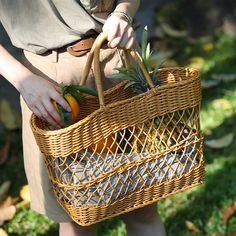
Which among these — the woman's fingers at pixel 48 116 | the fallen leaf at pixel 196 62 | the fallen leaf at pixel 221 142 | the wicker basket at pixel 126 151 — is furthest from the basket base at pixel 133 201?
the fallen leaf at pixel 196 62

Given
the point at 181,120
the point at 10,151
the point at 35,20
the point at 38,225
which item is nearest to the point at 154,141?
the point at 181,120

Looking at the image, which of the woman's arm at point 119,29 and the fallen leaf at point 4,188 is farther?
the fallen leaf at point 4,188

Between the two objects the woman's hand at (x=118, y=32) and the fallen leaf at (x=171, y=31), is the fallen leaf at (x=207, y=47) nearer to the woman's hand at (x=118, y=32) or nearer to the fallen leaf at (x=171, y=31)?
the fallen leaf at (x=171, y=31)

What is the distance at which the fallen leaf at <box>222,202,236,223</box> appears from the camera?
128 inches

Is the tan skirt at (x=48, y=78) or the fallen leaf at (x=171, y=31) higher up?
the tan skirt at (x=48, y=78)

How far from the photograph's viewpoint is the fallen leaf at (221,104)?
14.3 feet

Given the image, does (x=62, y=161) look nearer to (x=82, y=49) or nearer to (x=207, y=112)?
(x=82, y=49)

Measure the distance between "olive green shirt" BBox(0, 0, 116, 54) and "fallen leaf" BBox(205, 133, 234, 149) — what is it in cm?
175

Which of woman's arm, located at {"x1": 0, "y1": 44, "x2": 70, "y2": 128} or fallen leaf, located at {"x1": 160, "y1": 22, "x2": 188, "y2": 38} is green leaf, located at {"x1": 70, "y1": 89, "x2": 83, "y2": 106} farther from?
fallen leaf, located at {"x1": 160, "y1": 22, "x2": 188, "y2": 38}

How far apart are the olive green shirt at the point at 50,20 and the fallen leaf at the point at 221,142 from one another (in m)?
1.75

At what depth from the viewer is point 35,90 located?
7.07 ft

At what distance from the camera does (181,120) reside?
7.53 feet

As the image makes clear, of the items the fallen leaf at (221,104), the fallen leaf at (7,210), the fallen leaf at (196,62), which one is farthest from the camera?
the fallen leaf at (196,62)

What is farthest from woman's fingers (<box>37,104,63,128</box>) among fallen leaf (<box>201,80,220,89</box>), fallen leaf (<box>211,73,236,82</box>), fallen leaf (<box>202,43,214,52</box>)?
fallen leaf (<box>202,43,214,52</box>)
